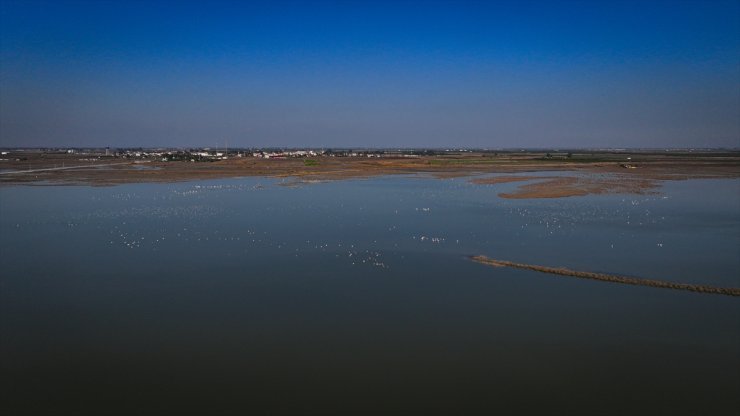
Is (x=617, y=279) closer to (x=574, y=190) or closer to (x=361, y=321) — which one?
(x=361, y=321)

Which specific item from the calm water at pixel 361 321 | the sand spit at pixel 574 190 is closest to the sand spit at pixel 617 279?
the calm water at pixel 361 321

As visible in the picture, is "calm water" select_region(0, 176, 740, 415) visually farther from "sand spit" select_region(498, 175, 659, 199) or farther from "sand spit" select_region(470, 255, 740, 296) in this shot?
"sand spit" select_region(498, 175, 659, 199)

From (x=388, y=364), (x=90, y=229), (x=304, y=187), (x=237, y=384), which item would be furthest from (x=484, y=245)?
(x=304, y=187)

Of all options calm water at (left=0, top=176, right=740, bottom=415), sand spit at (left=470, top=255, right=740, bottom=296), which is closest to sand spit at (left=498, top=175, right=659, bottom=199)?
calm water at (left=0, top=176, right=740, bottom=415)

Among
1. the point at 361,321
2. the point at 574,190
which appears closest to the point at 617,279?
the point at 361,321

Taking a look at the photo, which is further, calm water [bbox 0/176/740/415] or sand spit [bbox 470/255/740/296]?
sand spit [bbox 470/255/740/296]

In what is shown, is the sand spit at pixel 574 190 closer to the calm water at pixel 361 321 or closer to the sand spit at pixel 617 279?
the calm water at pixel 361 321

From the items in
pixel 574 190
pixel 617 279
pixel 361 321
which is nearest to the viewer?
pixel 361 321
